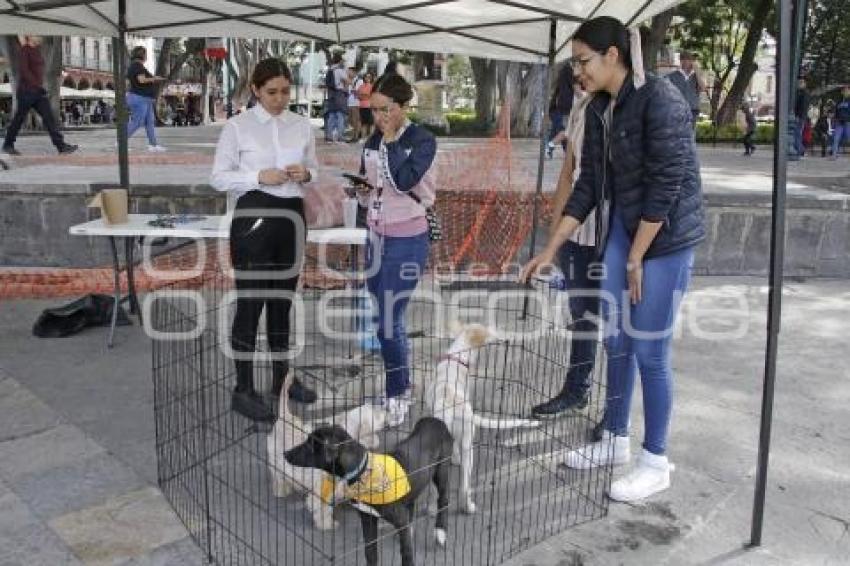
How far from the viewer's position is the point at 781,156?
9.16 ft

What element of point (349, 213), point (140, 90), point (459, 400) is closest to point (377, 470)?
point (459, 400)

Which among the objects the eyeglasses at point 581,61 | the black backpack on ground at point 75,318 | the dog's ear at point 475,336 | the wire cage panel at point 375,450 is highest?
the eyeglasses at point 581,61

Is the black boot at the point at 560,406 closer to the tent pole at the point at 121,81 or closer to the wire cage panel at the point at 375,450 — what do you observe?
the wire cage panel at the point at 375,450

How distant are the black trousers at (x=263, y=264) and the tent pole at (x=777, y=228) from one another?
7.49 ft

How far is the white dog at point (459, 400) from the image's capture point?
319 cm

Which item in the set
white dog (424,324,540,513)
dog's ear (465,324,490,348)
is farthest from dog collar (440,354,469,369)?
dog's ear (465,324,490,348)

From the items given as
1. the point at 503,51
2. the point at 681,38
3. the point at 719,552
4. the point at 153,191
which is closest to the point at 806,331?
the point at 503,51

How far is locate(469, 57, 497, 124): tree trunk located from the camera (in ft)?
88.8

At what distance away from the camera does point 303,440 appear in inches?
117

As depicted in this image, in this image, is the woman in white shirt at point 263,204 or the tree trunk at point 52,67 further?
the tree trunk at point 52,67

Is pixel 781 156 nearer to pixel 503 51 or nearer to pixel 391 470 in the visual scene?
pixel 391 470

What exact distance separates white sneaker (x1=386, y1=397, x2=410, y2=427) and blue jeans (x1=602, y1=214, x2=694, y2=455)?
103 centimetres

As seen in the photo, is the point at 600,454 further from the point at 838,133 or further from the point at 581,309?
the point at 838,133

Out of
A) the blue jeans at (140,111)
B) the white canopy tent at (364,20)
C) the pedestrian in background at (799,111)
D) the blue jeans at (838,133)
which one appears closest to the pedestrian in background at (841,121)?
the blue jeans at (838,133)
